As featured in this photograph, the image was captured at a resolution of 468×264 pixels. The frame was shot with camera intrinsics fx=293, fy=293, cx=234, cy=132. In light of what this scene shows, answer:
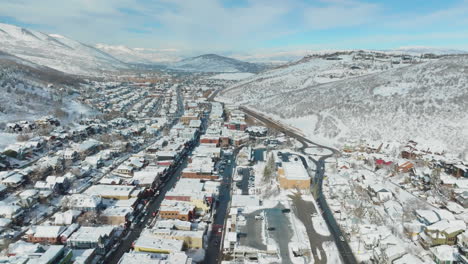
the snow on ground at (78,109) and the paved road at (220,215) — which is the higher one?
the snow on ground at (78,109)

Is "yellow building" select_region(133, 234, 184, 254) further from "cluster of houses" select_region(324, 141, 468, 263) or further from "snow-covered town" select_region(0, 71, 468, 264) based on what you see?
"cluster of houses" select_region(324, 141, 468, 263)

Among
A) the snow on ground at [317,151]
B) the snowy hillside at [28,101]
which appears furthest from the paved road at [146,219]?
the snowy hillside at [28,101]

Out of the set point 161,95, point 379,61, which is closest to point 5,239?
point 161,95

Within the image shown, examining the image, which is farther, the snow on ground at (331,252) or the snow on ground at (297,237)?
the snow on ground at (331,252)

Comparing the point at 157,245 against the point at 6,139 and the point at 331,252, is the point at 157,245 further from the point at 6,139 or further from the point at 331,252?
the point at 6,139

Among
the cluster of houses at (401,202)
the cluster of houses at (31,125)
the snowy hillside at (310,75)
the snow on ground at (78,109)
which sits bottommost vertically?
the cluster of houses at (401,202)

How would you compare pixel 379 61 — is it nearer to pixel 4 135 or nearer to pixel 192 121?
pixel 192 121

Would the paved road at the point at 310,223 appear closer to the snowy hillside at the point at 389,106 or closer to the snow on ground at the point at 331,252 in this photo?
the snow on ground at the point at 331,252
